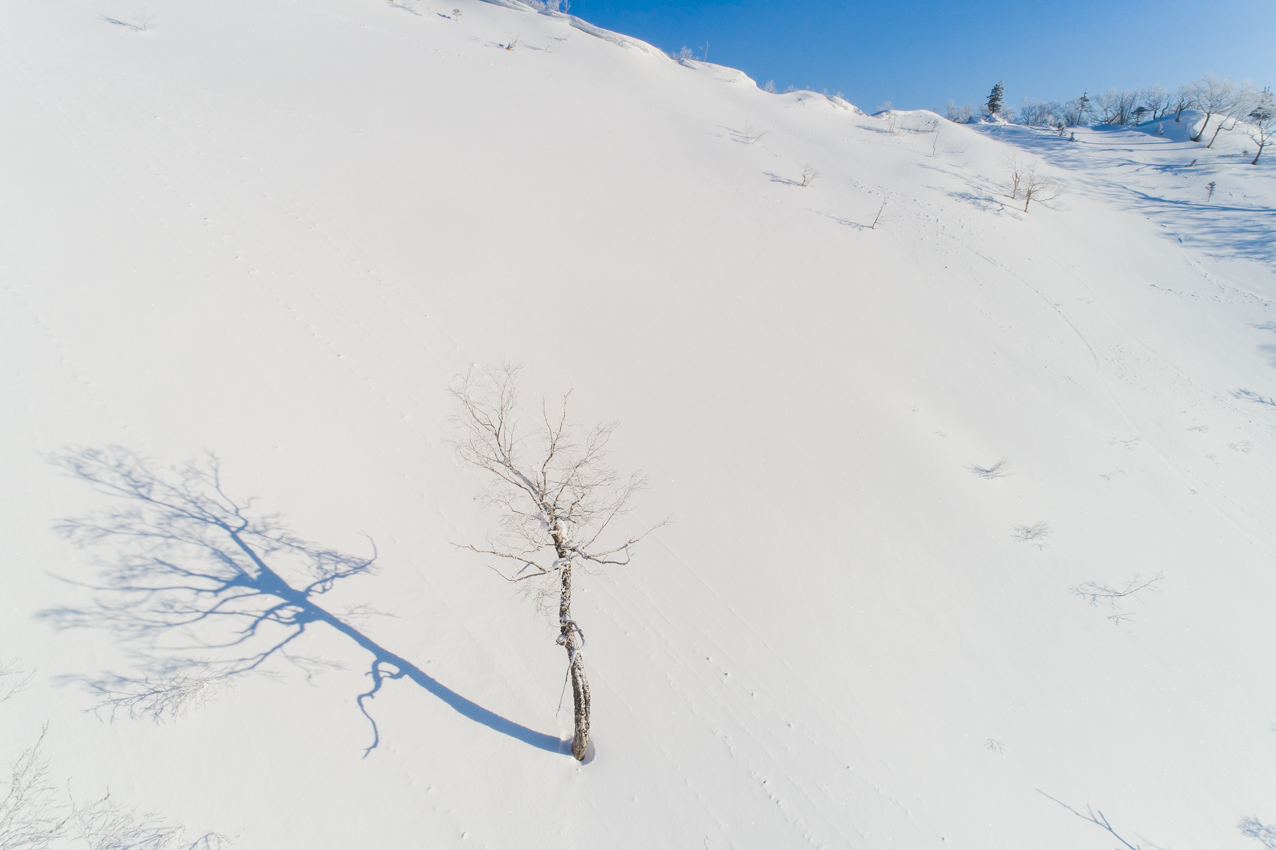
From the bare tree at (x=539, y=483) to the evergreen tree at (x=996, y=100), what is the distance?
53225mm

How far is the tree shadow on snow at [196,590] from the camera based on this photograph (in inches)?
211

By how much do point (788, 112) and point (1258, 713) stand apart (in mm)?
28430

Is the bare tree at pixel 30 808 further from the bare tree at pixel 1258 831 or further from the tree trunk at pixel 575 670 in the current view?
the bare tree at pixel 1258 831

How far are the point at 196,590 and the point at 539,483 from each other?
4224 millimetres

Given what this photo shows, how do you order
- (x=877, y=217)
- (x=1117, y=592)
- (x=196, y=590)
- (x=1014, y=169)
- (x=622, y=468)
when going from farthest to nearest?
(x=1014, y=169) → (x=877, y=217) → (x=622, y=468) → (x=1117, y=592) → (x=196, y=590)

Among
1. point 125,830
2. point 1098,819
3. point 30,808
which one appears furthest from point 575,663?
point 1098,819

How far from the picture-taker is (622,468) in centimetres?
902

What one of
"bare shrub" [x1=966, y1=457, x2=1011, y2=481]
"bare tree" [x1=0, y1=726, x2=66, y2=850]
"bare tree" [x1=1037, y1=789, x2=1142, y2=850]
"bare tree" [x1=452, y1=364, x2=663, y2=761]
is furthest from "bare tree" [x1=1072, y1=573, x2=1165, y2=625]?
"bare tree" [x1=0, y1=726, x2=66, y2=850]

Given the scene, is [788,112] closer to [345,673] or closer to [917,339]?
[917,339]

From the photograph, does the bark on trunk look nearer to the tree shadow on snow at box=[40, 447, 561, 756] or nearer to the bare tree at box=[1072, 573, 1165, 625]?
the tree shadow on snow at box=[40, 447, 561, 756]

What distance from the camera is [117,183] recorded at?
1150cm

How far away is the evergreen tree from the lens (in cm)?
4306

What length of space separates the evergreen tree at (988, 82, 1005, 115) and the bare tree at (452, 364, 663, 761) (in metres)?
53.2

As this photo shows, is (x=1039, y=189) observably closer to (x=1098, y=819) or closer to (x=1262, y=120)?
(x=1262, y=120)
